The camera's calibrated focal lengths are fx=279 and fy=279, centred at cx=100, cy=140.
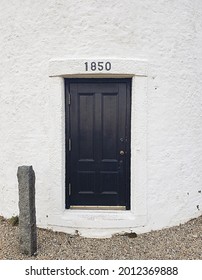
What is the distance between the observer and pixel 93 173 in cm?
467

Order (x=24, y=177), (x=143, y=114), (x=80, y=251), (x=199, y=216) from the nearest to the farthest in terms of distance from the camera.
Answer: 1. (x=24, y=177)
2. (x=80, y=251)
3. (x=143, y=114)
4. (x=199, y=216)

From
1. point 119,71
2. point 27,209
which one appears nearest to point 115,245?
point 27,209

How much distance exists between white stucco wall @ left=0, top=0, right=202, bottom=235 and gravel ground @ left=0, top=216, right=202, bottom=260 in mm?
185

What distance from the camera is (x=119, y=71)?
4.29 meters

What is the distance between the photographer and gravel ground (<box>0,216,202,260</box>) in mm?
3941

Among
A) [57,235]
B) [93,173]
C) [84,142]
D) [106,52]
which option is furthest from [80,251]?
[106,52]

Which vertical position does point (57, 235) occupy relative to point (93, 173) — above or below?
below

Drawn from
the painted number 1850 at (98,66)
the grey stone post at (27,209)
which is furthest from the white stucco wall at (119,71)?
the grey stone post at (27,209)

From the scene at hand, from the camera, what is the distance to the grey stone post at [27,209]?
3713 millimetres

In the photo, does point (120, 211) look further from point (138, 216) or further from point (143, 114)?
point (143, 114)

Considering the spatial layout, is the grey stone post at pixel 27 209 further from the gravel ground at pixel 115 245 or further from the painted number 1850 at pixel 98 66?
the painted number 1850 at pixel 98 66

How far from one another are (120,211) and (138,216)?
310 millimetres

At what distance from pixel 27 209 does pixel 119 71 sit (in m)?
2.42

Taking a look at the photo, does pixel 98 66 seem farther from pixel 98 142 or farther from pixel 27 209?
pixel 27 209
